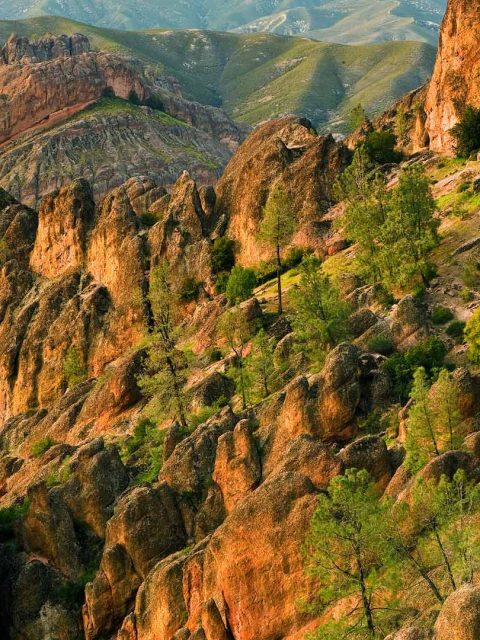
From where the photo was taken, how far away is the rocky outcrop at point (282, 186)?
342 ft

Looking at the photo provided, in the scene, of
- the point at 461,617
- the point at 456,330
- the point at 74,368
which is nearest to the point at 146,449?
the point at 456,330

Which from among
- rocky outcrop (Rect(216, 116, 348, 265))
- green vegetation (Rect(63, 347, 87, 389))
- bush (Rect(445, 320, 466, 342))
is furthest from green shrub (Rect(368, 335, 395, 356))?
green vegetation (Rect(63, 347, 87, 389))

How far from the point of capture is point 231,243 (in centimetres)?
10712

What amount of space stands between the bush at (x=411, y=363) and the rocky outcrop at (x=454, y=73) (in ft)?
162

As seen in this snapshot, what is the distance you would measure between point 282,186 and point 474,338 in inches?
1858

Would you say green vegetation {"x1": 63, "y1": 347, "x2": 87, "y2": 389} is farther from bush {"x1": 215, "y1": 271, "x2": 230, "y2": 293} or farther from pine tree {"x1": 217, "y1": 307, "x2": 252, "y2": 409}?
pine tree {"x1": 217, "y1": 307, "x2": 252, "y2": 409}

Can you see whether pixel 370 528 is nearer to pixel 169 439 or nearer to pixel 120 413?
pixel 169 439

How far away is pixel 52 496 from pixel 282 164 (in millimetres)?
57973

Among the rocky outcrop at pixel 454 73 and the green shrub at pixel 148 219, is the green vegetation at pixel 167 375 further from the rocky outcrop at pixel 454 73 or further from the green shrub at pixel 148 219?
the rocky outcrop at pixel 454 73

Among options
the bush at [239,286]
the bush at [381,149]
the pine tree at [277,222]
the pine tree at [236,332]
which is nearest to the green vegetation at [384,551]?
the pine tree at [236,332]

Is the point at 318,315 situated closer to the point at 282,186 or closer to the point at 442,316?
the point at 442,316

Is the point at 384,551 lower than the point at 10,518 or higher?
higher

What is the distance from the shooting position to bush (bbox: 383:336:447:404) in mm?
61031

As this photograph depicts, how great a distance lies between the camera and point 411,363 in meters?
61.8
